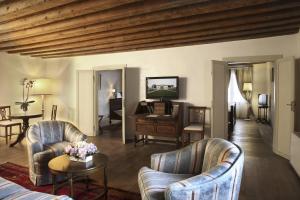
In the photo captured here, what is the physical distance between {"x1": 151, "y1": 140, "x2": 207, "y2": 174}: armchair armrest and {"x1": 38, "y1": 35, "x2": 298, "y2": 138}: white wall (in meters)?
2.96

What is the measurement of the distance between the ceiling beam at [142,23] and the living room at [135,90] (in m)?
1.53

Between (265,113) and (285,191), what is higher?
(265,113)

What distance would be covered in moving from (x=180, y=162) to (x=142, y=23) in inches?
90.8

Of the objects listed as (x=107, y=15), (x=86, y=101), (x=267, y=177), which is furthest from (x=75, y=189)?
(x=86, y=101)

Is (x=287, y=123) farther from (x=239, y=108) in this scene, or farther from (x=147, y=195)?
(x=239, y=108)

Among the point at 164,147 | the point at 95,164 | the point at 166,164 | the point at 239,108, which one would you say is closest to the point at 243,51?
the point at 164,147

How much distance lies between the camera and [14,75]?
6.75m

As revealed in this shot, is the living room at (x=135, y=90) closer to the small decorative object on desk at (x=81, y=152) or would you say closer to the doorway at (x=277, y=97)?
the doorway at (x=277, y=97)

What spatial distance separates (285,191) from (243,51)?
3.00 metres

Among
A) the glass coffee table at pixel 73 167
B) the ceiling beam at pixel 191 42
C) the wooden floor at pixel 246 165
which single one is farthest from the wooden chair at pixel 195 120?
the glass coffee table at pixel 73 167

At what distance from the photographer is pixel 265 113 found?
30.9ft

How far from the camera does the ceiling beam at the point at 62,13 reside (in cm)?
303

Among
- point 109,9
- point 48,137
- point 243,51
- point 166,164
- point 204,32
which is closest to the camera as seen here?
point 166,164

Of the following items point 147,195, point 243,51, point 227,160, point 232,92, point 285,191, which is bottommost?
point 285,191
